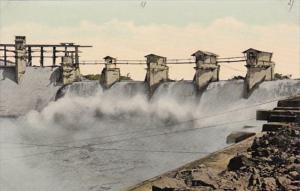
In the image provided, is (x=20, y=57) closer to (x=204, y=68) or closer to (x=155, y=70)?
(x=155, y=70)

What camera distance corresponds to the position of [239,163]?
9914mm

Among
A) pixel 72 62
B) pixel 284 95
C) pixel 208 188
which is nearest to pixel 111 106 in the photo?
pixel 72 62

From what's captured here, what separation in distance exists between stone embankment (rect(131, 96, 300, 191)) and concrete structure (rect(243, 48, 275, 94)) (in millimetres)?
17518

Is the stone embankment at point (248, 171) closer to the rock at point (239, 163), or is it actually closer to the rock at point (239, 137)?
the rock at point (239, 163)

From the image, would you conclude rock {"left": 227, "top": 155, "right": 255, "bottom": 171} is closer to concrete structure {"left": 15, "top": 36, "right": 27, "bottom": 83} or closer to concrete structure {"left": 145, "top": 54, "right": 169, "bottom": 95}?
concrete structure {"left": 145, "top": 54, "right": 169, "bottom": 95}

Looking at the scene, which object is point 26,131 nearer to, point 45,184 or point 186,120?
point 45,184

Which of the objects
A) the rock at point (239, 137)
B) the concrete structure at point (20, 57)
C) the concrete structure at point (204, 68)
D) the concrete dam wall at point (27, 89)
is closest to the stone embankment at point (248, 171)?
the rock at point (239, 137)

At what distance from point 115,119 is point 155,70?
491 cm

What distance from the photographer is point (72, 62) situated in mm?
40438

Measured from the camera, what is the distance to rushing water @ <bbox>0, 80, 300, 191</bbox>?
1100 inches

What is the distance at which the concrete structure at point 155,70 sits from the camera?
3450 centimetres

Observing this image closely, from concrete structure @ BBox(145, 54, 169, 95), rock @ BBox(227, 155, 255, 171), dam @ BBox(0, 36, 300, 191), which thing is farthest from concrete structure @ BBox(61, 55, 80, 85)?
rock @ BBox(227, 155, 255, 171)

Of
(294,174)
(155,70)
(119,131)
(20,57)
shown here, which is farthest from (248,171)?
(20,57)

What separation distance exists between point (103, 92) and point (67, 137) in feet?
15.8
